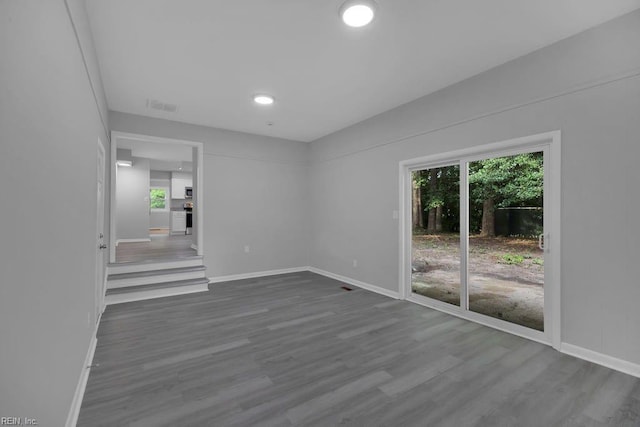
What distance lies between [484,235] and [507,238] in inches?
9.5

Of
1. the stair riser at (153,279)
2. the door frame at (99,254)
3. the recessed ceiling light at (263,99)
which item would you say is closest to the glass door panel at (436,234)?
the recessed ceiling light at (263,99)

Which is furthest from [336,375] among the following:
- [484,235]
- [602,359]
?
[484,235]

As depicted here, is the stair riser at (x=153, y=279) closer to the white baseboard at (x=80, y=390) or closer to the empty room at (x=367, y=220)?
the empty room at (x=367, y=220)

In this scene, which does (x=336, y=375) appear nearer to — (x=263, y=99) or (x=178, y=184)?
(x=263, y=99)

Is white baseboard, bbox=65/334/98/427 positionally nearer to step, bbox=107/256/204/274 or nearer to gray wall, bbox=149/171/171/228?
step, bbox=107/256/204/274

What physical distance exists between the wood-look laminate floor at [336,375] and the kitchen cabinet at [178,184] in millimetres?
8906

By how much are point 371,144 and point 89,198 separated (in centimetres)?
378

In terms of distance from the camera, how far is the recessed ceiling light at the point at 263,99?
3.83 metres

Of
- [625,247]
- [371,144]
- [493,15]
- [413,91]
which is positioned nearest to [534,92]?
[493,15]

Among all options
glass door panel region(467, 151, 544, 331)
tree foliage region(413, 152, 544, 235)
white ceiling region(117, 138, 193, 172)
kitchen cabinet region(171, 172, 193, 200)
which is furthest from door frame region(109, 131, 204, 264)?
kitchen cabinet region(171, 172, 193, 200)

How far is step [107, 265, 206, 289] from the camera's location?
4.31 metres

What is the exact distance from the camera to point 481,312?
3.42 m

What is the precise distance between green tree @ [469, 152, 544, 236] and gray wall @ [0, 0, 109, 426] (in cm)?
379

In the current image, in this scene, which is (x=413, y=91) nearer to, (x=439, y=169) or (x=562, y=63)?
(x=439, y=169)
